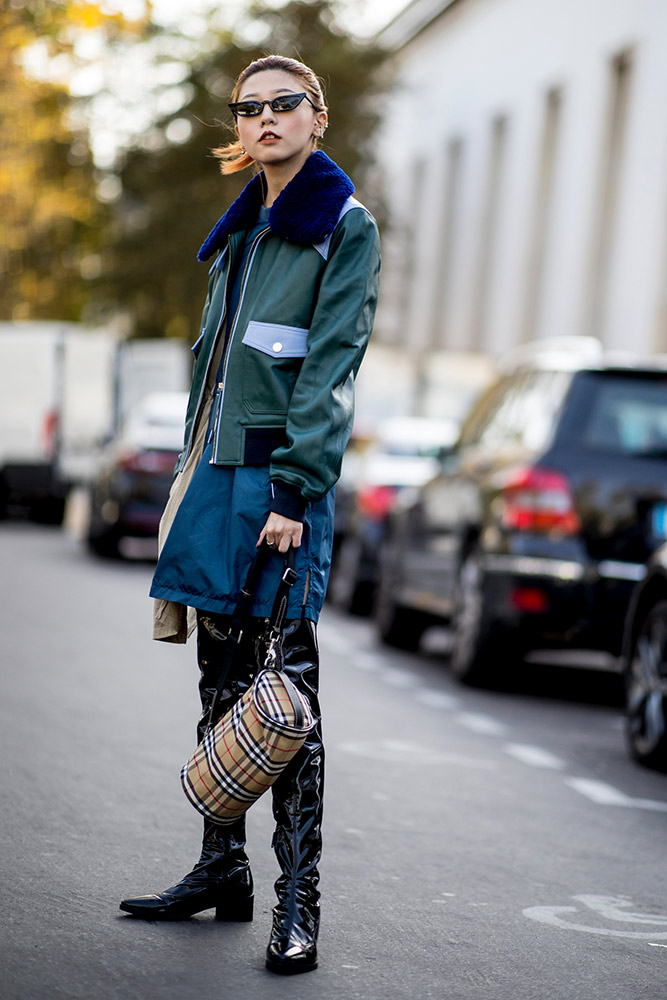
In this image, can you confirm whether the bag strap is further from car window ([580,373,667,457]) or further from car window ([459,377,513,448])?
car window ([459,377,513,448])

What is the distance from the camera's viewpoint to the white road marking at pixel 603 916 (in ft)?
17.6

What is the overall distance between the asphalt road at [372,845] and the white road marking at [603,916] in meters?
0.01

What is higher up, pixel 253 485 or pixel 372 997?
pixel 253 485

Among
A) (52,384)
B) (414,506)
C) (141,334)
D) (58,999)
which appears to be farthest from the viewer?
(141,334)

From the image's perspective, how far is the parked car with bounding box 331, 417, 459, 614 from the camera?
53.9 ft

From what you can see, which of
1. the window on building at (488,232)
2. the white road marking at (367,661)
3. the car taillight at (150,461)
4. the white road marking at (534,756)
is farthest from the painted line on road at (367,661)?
the window on building at (488,232)

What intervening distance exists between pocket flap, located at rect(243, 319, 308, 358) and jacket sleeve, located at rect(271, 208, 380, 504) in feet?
0.14

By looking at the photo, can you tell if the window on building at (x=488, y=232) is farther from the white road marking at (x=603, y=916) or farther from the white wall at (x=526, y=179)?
the white road marking at (x=603, y=916)

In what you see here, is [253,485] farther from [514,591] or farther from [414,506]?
[414,506]

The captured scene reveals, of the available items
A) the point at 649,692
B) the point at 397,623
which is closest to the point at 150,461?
the point at 397,623


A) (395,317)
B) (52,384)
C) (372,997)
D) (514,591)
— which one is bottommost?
(372,997)

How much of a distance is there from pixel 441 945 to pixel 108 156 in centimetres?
3632

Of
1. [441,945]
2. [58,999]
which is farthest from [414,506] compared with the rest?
[58,999]

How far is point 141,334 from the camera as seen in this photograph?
42.8 metres
